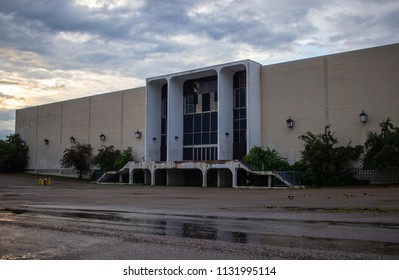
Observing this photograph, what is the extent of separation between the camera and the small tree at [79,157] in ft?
196

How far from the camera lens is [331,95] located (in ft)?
134

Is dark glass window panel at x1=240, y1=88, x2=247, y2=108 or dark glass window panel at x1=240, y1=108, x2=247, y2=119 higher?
dark glass window panel at x1=240, y1=88, x2=247, y2=108

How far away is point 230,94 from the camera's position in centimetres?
4859

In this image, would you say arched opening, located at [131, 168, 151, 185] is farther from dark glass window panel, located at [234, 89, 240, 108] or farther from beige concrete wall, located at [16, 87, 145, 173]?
dark glass window panel, located at [234, 89, 240, 108]

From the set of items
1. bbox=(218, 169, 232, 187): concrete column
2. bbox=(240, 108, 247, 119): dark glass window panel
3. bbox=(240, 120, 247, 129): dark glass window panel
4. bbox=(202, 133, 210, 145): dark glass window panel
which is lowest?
bbox=(218, 169, 232, 187): concrete column

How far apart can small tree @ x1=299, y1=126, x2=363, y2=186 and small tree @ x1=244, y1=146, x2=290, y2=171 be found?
347 cm

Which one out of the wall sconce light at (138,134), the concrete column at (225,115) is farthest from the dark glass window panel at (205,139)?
the wall sconce light at (138,134)

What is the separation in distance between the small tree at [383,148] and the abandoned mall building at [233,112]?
236cm

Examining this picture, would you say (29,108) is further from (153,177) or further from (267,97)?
(267,97)

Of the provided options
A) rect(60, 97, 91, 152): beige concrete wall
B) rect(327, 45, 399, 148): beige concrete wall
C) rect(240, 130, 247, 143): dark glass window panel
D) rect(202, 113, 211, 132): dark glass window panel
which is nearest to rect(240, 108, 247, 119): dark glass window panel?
rect(240, 130, 247, 143): dark glass window panel

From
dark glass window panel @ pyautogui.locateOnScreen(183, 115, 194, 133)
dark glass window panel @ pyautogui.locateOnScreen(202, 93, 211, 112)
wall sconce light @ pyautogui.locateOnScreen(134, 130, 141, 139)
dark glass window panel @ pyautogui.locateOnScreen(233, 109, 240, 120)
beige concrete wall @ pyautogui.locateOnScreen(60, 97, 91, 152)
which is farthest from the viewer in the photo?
beige concrete wall @ pyautogui.locateOnScreen(60, 97, 91, 152)

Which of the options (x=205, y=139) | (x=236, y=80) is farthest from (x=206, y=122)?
(x=236, y=80)

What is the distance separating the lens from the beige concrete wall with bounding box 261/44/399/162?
37.8 m

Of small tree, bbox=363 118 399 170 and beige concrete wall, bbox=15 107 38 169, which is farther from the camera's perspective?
beige concrete wall, bbox=15 107 38 169
